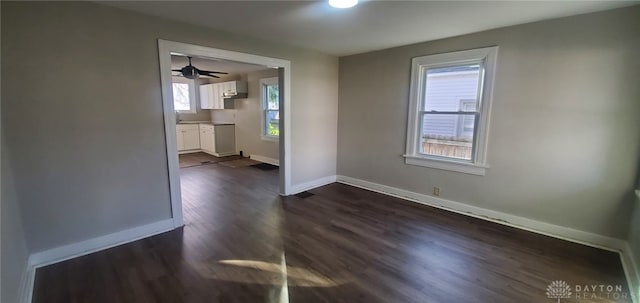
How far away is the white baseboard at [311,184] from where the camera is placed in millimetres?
4347

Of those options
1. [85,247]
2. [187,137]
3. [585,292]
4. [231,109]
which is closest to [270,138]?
[231,109]

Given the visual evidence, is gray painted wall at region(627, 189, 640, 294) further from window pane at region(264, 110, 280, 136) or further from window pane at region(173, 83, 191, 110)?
window pane at region(173, 83, 191, 110)

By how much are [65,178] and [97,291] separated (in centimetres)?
106

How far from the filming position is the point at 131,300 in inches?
76.0

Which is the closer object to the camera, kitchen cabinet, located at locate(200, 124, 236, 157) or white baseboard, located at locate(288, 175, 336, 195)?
white baseboard, located at locate(288, 175, 336, 195)

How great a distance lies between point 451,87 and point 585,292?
2.49 metres

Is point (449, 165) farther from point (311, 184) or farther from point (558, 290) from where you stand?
point (311, 184)

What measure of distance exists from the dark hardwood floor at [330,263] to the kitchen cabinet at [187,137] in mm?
4870

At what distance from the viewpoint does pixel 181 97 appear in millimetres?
8164

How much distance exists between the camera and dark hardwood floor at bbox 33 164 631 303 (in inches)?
79.7

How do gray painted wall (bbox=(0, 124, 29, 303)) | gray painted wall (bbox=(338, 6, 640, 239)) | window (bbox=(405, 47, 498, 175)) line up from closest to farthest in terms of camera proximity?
gray painted wall (bbox=(0, 124, 29, 303)), gray painted wall (bbox=(338, 6, 640, 239)), window (bbox=(405, 47, 498, 175))

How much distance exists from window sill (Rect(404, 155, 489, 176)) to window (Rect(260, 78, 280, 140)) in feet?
11.5

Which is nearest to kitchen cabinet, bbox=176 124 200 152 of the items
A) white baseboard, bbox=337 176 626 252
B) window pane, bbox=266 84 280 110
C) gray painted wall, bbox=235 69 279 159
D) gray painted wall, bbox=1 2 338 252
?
gray painted wall, bbox=235 69 279 159

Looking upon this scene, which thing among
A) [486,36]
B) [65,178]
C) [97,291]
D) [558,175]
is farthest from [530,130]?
[65,178]
